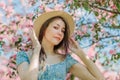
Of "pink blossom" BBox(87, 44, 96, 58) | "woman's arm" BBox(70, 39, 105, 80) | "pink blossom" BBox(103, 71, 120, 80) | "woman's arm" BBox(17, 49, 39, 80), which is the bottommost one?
"pink blossom" BBox(103, 71, 120, 80)

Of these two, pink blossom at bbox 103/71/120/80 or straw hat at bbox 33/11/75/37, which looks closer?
straw hat at bbox 33/11/75/37

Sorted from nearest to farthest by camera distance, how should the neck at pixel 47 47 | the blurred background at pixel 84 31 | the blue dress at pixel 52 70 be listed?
1. the blue dress at pixel 52 70
2. the neck at pixel 47 47
3. the blurred background at pixel 84 31

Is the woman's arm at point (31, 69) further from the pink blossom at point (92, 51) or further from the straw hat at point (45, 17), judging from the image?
the pink blossom at point (92, 51)

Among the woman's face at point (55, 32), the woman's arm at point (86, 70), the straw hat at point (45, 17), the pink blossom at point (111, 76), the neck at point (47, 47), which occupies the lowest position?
the pink blossom at point (111, 76)

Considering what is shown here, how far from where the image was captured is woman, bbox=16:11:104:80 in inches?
117

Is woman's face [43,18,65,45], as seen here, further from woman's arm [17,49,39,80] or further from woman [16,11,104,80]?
woman's arm [17,49,39,80]

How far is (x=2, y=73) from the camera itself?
19.4 feet

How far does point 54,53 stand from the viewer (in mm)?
3127

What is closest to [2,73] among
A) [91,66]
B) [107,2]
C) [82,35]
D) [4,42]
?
[4,42]

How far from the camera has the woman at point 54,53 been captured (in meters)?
2.98

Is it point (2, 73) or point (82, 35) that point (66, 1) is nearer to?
point (82, 35)

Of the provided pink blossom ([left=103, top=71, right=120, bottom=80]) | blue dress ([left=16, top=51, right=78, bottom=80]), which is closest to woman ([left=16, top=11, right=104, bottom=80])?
blue dress ([left=16, top=51, right=78, bottom=80])

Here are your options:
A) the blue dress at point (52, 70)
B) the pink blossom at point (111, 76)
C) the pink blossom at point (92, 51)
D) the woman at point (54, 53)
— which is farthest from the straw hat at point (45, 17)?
the pink blossom at point (111, 76)

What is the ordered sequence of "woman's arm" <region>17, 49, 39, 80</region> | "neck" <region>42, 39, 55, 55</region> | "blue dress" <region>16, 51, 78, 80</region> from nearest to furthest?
"woman's arm" <region>17, 49, 39, 80</region> < "blue dress" <region>16, 51, 78, 80</region> < "neck" <region>42, 39, 55, 55</region>
